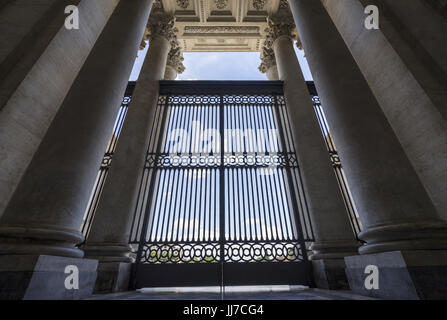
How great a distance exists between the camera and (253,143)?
24.3 feet

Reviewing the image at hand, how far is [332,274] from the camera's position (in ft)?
14.8

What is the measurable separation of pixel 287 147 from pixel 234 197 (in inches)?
106

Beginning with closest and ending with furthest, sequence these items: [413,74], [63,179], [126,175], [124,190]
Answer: [413,74], [63,179], [124,190], [126,175]

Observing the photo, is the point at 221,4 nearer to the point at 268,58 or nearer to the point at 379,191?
the point at 268,58

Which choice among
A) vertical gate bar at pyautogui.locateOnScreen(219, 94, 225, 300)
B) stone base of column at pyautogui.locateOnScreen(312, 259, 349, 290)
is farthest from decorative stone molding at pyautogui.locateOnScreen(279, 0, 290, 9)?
stone base of column at pyautogui.locateOnScreen(312, 259, 349, 290)

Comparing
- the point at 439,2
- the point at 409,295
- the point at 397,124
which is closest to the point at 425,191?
the point at 397,124

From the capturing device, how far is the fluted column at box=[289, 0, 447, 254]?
2.45 metres

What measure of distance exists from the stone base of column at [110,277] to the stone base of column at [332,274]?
4411mm

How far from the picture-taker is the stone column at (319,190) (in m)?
4.70

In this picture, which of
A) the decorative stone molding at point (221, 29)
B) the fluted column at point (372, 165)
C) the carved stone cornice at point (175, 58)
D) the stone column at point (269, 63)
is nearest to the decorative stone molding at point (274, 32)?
the stone column at point (269, 63)

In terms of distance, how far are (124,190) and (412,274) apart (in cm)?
580

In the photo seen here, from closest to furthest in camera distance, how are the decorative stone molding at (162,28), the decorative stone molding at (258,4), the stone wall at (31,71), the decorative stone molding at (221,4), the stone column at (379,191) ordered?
the stone column at (379,191), the stone wall at (31,71), the decorative stone molding at (162,28), the decorative stone molding at (258,4), the decorative stone molding at (221,4)

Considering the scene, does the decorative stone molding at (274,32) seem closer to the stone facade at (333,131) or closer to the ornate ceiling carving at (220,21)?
the ornate ceiling carving at (220,21)

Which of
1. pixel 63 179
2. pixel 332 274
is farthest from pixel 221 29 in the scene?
pixel 332 274
